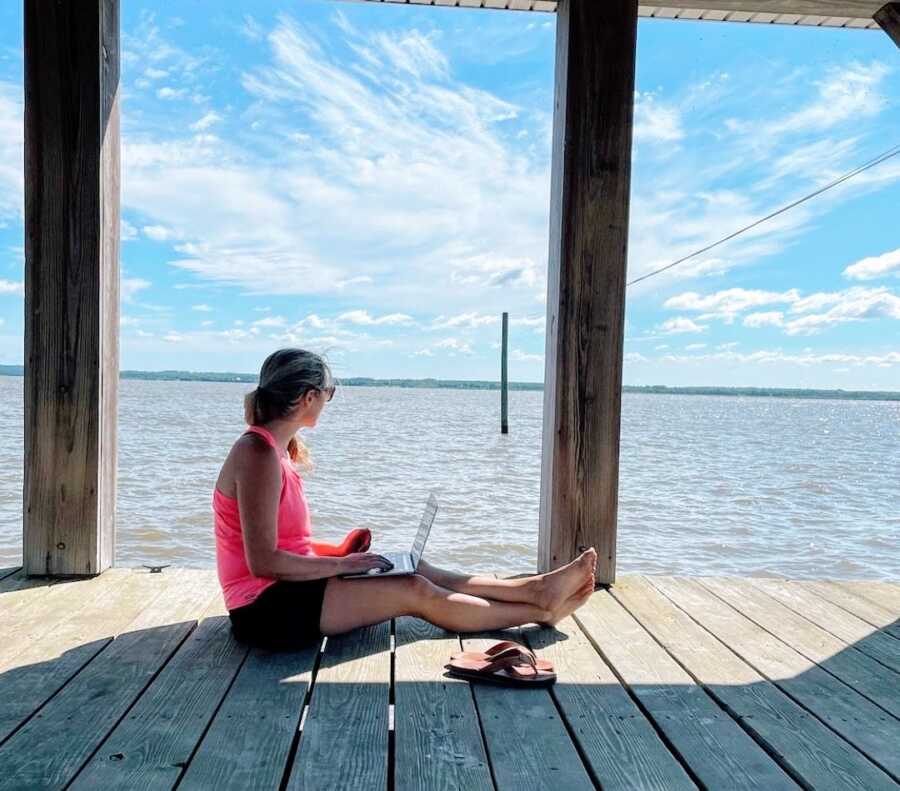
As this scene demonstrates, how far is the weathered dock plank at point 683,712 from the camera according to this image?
176 cm

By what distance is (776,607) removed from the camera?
10.4 feet

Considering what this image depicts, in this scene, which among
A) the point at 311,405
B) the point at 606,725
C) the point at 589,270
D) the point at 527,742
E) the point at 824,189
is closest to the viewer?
the point at 527,742

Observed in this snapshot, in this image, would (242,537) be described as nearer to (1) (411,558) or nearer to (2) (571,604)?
(1) (411,558)

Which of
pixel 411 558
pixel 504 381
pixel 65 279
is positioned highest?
pixel 65 279

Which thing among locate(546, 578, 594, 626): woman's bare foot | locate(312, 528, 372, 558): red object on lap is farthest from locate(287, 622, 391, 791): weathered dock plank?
locate(546, 578, 594, 626): woman's bare foot

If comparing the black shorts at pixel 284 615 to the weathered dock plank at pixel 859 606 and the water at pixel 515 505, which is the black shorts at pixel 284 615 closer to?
the weathered dock plank at pixel 859 606

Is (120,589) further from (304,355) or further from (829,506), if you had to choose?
(829,506)

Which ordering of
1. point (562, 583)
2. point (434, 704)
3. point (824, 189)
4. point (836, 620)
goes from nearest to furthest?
point (434, 704), point (562, 583), point (836, 620), point (824, 189)

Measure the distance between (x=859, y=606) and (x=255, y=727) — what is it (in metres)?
2.36

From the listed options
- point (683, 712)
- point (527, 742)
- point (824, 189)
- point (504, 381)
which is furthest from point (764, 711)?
point (504, 381)

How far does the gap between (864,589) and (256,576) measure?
249cm

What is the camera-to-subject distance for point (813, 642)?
8.95 ft

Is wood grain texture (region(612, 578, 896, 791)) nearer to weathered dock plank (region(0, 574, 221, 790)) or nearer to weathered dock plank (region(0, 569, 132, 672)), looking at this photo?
weathered dock plank (region(0, 574, 221, 790))

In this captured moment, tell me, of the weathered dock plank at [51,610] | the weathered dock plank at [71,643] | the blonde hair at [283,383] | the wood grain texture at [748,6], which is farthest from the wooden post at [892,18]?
the weathered dock plank at [51,610]
